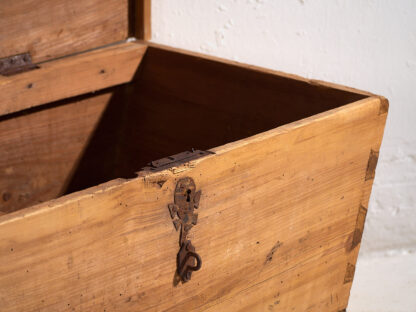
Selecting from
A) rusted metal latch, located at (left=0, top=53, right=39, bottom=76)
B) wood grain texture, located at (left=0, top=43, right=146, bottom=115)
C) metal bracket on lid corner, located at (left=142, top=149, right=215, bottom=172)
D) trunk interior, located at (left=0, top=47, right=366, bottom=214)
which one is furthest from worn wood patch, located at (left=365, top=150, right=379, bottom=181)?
rusted metal latch, located at (left=0, top=53, right=39, bottom=76)

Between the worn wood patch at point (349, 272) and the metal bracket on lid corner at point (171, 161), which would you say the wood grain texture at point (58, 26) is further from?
the worn wood patch at point (349, 272)

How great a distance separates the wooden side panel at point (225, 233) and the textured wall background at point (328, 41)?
662mm

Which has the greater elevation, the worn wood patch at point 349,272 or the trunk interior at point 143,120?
the trunk interior at point 143,120

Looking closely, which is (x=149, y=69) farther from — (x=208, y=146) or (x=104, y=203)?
(x=104, y=203)

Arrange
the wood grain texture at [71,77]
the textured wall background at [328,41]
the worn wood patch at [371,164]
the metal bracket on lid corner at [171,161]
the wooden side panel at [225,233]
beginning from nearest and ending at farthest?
the wooden side panel at [225,233]
the metal bracket on lid corner at [171,161]
the worn wood patch at [371,164]
the wood grain texture at [71,77]
the textured wall background at [328,41]

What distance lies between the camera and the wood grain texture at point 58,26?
52.5 inches

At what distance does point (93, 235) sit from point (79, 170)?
2.52ft

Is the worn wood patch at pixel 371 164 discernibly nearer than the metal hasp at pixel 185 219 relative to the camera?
No

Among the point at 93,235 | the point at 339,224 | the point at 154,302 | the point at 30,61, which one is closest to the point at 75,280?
the point at 93,235

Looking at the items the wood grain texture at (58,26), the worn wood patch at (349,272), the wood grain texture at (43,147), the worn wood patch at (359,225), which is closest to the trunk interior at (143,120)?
the wood grain texture at (43,147)

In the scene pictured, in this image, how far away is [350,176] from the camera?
1199mm

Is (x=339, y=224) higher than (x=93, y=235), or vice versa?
(x=93, y=235)

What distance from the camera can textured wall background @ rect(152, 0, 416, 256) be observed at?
173 centimetres

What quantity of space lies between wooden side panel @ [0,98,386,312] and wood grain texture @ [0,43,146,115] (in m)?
0.58
